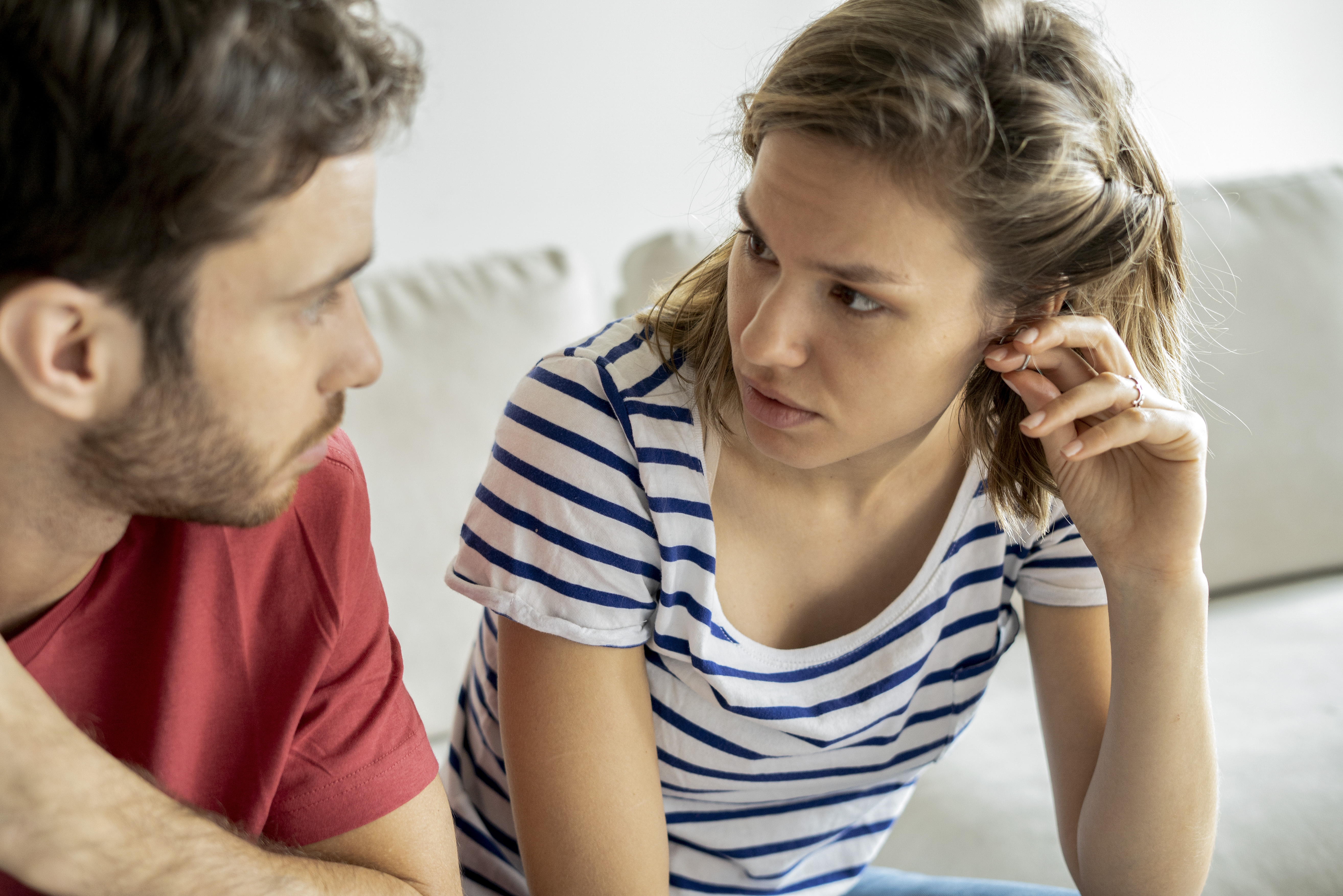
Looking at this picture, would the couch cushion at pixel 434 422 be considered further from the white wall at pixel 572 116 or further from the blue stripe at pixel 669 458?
the blue stripe at pixel 669 458

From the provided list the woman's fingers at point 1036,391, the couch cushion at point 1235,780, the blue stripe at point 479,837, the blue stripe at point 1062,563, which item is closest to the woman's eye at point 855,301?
the woman's fingers at point 1036,391

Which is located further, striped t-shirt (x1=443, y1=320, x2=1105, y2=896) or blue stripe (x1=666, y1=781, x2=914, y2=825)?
blue stripe (x1=666, y1=781, x2=914, y2=825)

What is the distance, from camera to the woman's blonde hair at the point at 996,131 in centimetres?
85

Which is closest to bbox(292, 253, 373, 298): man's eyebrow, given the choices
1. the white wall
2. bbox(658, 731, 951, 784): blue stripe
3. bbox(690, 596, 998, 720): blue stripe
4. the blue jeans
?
bbox(690, 596, 998, 720): blue stripe

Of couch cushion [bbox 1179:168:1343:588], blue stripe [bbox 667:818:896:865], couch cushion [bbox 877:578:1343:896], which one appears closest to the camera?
blue stripe [bbox 667:818:896:865]

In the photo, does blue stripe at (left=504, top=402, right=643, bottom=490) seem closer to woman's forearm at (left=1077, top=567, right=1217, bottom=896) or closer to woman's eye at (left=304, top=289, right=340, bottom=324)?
woman's eye at (left=304, top=289, right=340, bottom=324)

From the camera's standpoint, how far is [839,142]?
0.86m

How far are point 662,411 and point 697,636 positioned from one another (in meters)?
0.21

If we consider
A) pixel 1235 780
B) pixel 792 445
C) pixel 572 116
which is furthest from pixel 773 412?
pixel 572 116

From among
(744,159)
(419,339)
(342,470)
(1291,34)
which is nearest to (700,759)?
(342,470)

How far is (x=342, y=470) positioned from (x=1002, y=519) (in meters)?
0.64

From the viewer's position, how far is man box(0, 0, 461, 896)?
0.65 metres

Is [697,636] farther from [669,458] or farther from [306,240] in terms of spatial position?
[306,240]

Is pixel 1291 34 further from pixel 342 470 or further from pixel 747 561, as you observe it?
pixel 342 470
